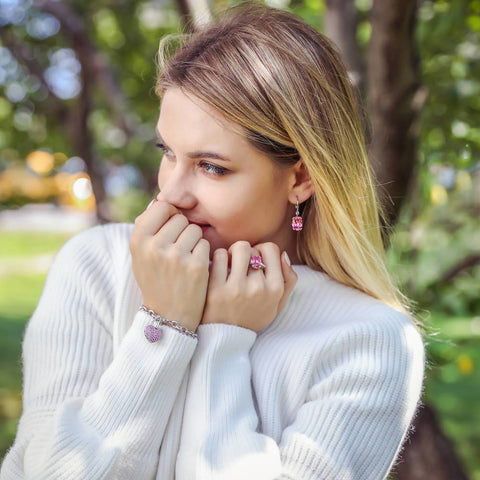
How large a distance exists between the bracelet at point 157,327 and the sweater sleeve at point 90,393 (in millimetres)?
17

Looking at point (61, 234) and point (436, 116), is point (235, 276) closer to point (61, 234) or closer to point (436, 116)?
point (436, 116)

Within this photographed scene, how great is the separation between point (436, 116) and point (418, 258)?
85 cm

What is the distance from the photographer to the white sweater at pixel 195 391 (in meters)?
1.75

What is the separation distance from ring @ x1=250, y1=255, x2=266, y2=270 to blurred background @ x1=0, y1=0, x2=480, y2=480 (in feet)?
2.95

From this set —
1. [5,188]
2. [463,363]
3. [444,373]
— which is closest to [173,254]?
[444,373]

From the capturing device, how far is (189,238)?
1928 mm

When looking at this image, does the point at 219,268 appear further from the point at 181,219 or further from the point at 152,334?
the point at 152,334

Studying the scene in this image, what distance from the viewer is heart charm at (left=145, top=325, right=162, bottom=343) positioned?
181 cm

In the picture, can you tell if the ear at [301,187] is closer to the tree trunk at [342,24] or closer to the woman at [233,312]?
the woman at [233,312]

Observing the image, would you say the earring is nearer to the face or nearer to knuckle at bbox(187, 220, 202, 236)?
the face

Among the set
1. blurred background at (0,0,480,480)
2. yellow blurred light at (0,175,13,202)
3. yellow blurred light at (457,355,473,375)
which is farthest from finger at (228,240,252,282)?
yellow blurred light at (0,175,13,202)

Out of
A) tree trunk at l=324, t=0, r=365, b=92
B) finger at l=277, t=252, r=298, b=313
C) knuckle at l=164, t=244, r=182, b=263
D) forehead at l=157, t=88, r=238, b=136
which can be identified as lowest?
finger at l=277, t=252, r=298, b=313

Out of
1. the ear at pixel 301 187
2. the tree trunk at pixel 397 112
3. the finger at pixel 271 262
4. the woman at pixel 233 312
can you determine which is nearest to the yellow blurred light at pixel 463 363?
the tree trunk at pixel 397 112

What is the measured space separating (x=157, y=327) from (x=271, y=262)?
0.41 meters
